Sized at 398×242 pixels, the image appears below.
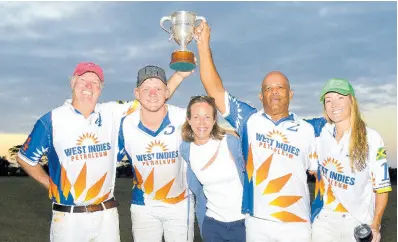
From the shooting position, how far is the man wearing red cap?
5637 mm

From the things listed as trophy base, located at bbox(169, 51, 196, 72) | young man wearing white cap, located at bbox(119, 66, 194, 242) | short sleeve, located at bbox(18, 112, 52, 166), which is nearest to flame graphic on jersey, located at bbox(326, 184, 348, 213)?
young man wearing white cap, located at bbox(119, 66, 194, 242)

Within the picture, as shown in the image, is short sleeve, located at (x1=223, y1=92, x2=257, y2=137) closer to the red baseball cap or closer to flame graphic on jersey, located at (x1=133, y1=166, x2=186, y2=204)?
flame graphic on jersey, located at (x1=133, y1=166, x2=186, y2=204)

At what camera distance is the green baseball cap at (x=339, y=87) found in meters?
5.25

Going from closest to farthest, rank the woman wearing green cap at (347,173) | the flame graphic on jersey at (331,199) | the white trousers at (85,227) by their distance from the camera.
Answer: the woman wearing green cap at (347,173), the flame graphic on jersey at (331,199), the white trousers at (85,227)

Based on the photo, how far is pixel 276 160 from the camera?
5.31 metres

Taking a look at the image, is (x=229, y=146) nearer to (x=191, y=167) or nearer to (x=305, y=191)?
(x=191, y=167)

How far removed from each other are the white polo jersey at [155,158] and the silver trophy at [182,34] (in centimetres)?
72

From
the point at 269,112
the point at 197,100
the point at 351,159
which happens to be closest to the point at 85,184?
the point at 197,100

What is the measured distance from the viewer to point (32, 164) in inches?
233

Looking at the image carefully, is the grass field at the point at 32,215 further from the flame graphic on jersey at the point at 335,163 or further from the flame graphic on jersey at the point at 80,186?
the flame graphic on jersey at the point at 335,163

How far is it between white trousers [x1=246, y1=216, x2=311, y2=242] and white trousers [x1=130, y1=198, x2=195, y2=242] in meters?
1.00

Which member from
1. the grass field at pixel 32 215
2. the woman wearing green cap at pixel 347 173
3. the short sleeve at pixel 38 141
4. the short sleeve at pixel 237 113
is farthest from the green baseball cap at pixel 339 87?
the grass field at pixel 32 215

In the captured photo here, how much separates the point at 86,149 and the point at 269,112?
1.99 m

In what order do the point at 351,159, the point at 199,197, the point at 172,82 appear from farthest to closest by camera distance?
the point at 172,82, the point at 199,197, the point at 351,159
